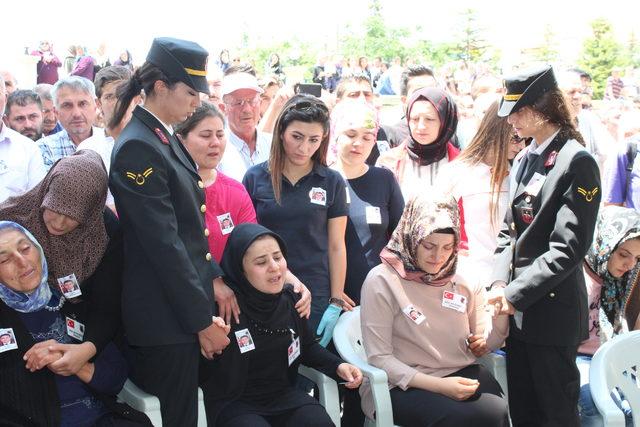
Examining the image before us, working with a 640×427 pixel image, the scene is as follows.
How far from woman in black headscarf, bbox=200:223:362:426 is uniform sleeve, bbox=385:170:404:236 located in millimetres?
832

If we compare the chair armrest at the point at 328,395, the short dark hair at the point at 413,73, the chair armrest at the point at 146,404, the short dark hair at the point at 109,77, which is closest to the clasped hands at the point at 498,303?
the chair armrest at the point at 328,395

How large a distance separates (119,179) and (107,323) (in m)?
0.64

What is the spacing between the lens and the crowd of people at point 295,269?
2.47 m

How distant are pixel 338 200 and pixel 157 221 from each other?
3.84 feet

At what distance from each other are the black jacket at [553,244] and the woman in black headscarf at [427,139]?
105 cm

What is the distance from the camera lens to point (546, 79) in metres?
2.72

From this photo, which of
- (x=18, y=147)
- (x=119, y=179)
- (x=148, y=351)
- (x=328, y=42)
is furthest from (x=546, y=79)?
(x=328, y=42)

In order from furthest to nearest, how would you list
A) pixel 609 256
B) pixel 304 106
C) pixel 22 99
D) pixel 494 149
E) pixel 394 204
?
pixel 22 99 < pixel 394 204 < pixel 494 149 < pixel 304 106 < pixel 609 256

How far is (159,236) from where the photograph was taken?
7.68 ft

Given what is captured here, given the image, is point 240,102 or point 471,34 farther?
point 471,34

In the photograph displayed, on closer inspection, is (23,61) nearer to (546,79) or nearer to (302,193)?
(302,193)

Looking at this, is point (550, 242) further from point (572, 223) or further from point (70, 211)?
point (70, 211)

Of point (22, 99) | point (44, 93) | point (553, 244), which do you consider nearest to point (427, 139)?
point (553, 244)

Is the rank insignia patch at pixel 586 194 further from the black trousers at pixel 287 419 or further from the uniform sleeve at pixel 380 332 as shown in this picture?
the black trousers at pixel 287 419
